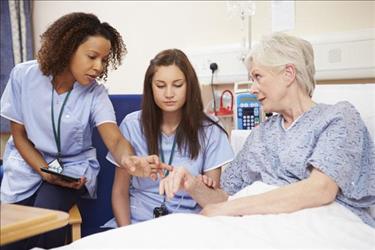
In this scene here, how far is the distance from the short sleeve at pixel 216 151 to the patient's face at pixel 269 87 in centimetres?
25

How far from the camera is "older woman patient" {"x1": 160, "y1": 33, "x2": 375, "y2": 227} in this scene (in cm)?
108

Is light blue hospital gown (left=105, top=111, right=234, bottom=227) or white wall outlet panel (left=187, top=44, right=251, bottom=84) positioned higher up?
white wall outlet panel (left=187, top=44, right=251, bottom=84)

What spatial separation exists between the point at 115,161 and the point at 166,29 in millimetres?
1267

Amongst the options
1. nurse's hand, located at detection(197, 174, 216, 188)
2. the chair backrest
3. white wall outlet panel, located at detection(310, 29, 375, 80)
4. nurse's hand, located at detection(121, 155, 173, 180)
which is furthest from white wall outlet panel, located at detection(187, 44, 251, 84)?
nurse's hand, located at detection(121, 155, 173, 180)

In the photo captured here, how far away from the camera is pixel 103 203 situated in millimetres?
1648

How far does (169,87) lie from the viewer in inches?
55.4

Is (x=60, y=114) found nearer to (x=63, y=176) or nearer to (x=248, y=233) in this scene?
(x=63, y=176)

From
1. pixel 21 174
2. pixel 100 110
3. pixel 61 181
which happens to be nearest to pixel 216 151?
pixel 100 110

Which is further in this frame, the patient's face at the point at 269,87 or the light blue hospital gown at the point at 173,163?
the light blue hospital gown at the point at 173,163

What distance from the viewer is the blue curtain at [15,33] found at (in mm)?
2703

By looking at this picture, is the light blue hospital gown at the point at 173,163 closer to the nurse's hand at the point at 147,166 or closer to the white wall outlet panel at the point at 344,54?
the nurse's hand at the point at 147,166

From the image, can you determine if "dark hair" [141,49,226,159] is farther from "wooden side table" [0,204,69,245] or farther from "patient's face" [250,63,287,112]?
"wooden side table" [0,204,69,245]

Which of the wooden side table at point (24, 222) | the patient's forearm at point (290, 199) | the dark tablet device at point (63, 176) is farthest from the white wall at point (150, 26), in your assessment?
the wooden side table at point (24, 222)

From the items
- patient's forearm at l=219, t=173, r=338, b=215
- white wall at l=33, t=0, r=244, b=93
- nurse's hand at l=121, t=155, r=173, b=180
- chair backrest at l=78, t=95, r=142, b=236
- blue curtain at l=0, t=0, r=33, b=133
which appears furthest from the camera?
blue curtain at l=0, t=0, r=33, b=133
